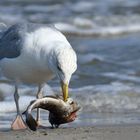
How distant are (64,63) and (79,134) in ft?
2.33

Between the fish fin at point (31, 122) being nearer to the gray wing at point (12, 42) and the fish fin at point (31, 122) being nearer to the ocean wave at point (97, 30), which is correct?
the gray wing at point (12, 42)

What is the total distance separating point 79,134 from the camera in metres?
5.94

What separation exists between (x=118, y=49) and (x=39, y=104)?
232 inches

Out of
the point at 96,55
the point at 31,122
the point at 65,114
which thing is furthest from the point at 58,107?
the point at 96,55

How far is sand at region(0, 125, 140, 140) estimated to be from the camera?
5.79 metres

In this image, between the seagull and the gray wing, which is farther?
the gray wing

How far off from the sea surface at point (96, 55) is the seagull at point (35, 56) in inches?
22.4

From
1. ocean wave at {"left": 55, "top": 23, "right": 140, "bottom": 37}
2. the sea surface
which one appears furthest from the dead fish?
ocean wave at {"left": 55, "top": 23, "right": 140, "bottom": 37}

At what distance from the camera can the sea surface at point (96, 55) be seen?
792cm

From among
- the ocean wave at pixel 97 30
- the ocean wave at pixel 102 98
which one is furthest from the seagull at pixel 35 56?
the ocean wave at pixel 97 30

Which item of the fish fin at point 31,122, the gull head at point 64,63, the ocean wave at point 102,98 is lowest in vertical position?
the ocean wave at point 102,98

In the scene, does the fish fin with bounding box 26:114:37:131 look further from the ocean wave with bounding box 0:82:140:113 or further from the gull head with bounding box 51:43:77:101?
the ocean wave with bounding box 0:82:140:113

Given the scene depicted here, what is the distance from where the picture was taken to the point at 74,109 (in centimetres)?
656

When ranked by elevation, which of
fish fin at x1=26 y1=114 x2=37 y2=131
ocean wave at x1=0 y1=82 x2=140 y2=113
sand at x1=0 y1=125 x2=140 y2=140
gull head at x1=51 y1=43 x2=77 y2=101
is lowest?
ocean wave at x1=0 y1=82 x2=140 y2=113
